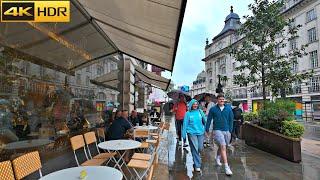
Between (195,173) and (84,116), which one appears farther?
(84,116)

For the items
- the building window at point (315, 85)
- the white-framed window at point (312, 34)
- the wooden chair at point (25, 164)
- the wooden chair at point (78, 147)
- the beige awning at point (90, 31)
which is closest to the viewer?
the wooden chair at point (25, 164)

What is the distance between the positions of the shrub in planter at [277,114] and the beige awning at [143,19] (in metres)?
3.86

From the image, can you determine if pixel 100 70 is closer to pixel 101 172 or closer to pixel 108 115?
pixel 108 115

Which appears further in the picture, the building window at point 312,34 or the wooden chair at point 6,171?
the building window at point 312,34

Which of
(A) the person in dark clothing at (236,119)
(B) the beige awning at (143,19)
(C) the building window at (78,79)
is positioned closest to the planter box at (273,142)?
(A) the person in dark clothing at (236,119)

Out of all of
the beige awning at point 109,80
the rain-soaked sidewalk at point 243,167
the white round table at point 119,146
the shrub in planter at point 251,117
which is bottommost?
the rain-soaked sidewalk at point 243,167

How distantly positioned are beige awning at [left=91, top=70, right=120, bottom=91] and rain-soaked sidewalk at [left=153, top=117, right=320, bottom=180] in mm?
3324

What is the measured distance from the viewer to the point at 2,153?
4039 millimetres

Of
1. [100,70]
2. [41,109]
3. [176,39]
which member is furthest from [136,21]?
[100,70]

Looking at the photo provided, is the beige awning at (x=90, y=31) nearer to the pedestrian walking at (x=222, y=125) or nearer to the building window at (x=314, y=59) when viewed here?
the pedestrian walking at (x=222, y=125)

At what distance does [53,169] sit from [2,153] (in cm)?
150

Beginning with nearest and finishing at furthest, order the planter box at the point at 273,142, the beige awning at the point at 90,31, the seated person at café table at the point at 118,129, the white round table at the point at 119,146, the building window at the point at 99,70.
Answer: the beige awning at the point at 90,31 < the white round table at the point at 119,146 < the seated person at café table at the point at 118,129 < the planter box at the point at 273,142 < the building window at the point at 99,70

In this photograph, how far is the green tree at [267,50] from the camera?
36.6ft

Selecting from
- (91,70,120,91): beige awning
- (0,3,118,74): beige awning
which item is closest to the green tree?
(91,70,120,91): beige awning
